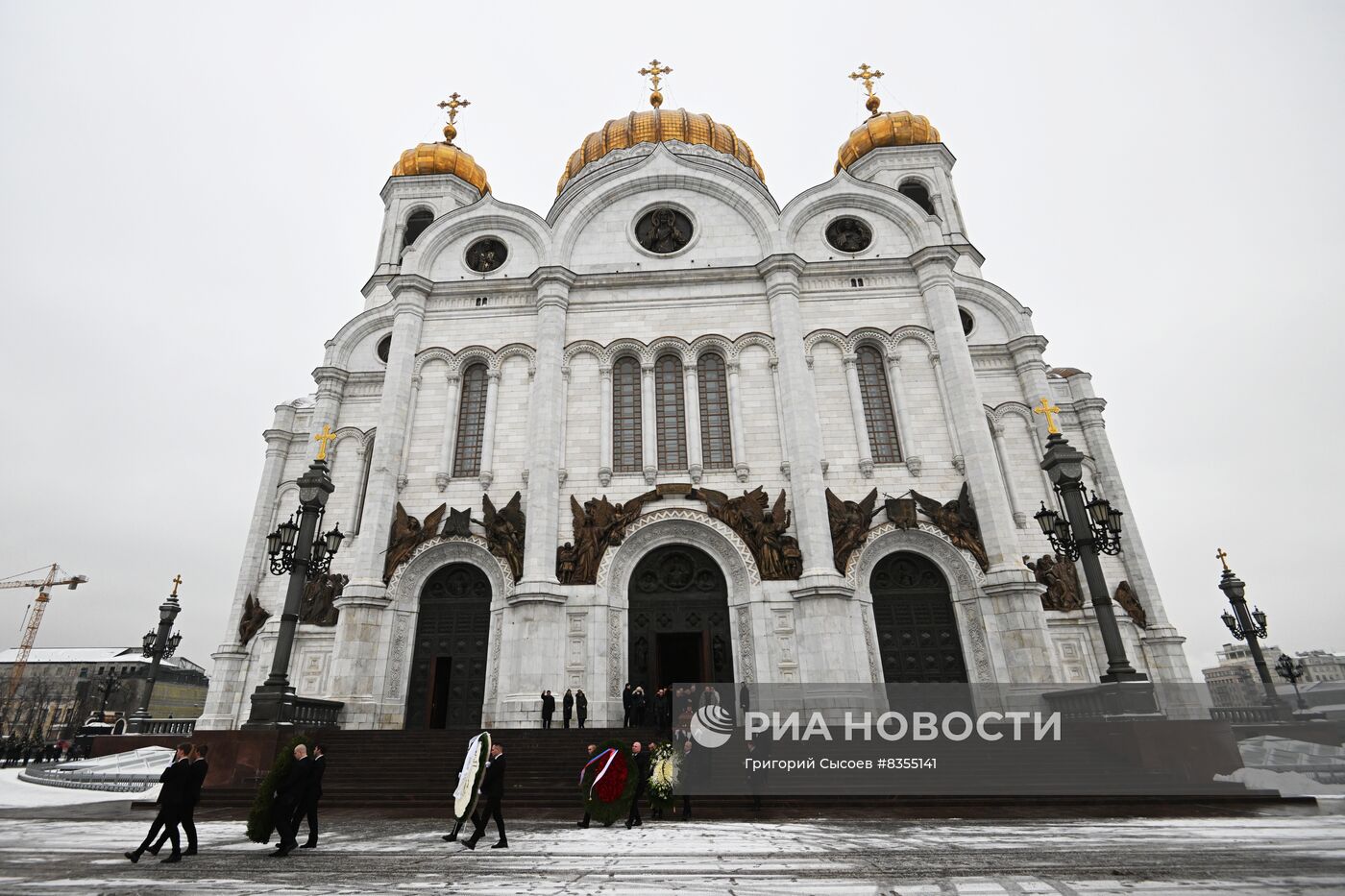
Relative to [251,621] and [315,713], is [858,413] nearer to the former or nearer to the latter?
[315,713]

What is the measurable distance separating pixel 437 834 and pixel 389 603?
10364 millimetres

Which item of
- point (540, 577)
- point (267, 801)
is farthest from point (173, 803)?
point (540, 577)

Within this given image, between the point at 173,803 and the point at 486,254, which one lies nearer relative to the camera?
the point at 173,803

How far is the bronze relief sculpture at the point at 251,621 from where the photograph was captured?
790 inches

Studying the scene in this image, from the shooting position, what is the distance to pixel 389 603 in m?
17.4

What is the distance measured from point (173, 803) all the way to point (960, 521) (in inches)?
667

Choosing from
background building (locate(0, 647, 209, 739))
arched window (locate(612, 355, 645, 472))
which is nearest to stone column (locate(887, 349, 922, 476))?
arched window (locate(612, 355, 645, 472))

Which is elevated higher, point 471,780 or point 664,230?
point 664,230

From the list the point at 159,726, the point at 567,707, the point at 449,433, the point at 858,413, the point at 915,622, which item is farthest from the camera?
the point at 159,726

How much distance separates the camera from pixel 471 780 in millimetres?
7512

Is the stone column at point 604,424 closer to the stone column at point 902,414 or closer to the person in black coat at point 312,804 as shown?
the stone column at point 902,414

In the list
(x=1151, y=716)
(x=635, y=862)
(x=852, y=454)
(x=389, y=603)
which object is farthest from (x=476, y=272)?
(x=1151, y=716)

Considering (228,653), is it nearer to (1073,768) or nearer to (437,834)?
(437,834)

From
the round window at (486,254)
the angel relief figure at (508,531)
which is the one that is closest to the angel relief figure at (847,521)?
the angel relief figure at (508,531)
